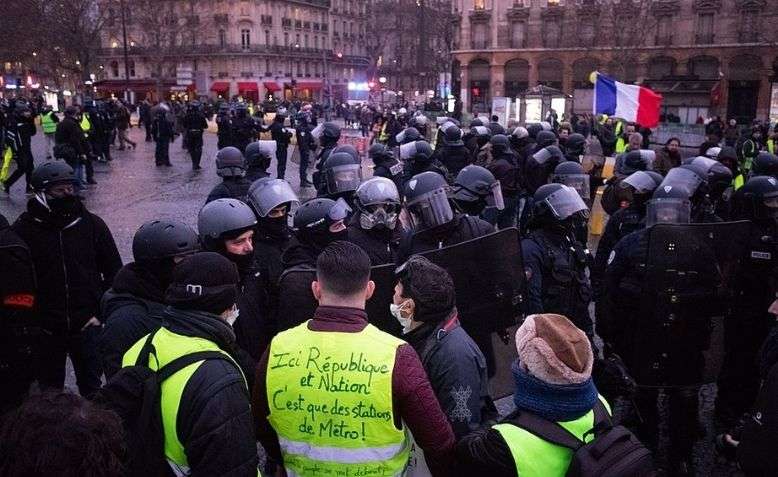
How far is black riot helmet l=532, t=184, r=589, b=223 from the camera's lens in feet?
14.4

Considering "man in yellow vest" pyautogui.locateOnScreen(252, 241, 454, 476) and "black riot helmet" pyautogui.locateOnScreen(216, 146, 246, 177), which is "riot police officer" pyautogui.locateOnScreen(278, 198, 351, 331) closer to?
"man in yellow vest" pyautogui.locateOnScreen(252, 241, 454, 476)

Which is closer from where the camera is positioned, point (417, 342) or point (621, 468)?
point (621, 468)

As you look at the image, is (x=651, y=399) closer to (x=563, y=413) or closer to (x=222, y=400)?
(x=563, y=413)

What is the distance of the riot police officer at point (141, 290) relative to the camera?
301 centimetres

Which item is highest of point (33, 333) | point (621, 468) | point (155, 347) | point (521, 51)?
point (521, 51)

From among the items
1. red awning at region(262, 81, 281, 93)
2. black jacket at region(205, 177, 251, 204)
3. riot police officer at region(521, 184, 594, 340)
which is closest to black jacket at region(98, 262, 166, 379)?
riot police officer at region(521, 184, 594, 340)

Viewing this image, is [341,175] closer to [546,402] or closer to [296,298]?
[296,298]

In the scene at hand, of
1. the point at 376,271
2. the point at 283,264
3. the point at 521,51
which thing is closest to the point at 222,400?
the point at 376,271

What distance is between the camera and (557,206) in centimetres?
442

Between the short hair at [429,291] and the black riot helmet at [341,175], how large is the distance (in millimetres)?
3807

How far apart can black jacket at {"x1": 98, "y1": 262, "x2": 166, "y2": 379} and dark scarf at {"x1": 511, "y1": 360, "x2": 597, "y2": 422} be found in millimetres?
1756

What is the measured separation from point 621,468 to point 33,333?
356 cm

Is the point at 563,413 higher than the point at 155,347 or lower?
lower

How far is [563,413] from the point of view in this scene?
212 cm
